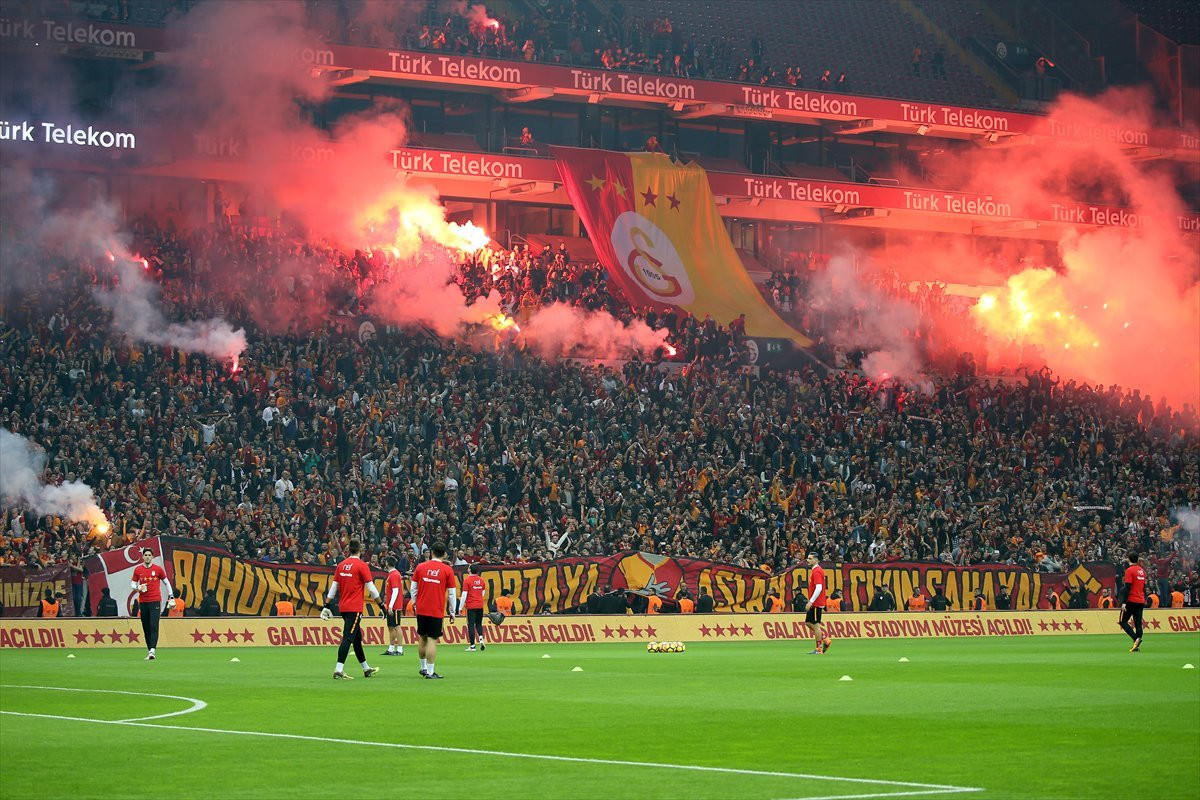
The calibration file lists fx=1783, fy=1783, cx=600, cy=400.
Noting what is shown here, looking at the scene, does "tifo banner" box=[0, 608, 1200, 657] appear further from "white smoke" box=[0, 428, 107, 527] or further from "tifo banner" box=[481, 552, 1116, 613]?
"white smoke" box=[0, 428, 107, 527]

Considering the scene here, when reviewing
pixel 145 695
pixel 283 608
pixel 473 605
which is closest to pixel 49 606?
pixel 283 608

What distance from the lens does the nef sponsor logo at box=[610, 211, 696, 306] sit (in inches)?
2418

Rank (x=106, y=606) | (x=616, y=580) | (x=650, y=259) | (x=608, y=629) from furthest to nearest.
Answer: (x=650, y=259), (x=616, y=580), (x=608, y=629), (x=106, y=606)

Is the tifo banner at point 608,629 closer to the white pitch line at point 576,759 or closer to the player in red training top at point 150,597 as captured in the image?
the player in red training top at point 150,597

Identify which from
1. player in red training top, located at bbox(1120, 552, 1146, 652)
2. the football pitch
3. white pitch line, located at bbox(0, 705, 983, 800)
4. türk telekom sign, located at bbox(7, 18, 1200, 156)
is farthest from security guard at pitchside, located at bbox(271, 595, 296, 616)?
türk telekom sign, located at bbox(7, 18, 1200, 156)

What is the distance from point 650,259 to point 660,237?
1021 mm

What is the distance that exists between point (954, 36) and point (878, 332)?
19902 millimetres

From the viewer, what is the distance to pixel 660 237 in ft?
205

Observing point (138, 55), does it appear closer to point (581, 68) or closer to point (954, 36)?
point (581, 68)

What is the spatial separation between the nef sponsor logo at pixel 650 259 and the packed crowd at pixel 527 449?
2.28 m

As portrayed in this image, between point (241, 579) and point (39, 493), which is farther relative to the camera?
point (39, 493)

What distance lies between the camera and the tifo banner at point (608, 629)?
35562mm

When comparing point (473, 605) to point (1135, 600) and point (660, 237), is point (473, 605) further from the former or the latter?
point (660, 237)

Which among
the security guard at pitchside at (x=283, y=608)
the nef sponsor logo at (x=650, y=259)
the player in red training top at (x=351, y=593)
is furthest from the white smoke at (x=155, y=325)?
the player in red training top at (x=351, y=593)
